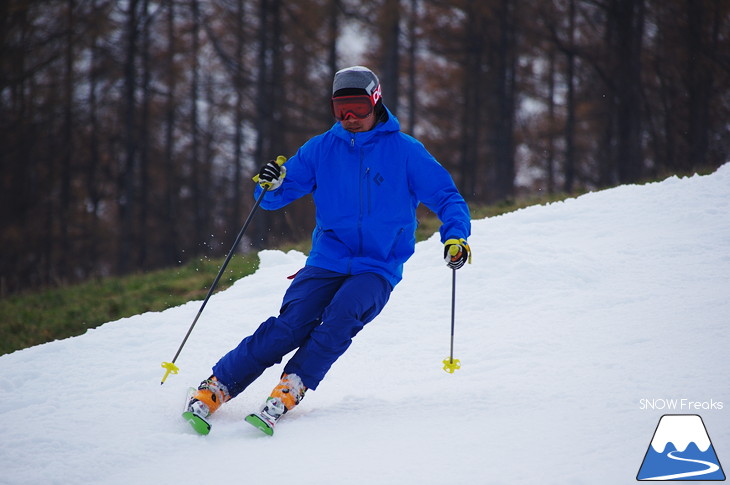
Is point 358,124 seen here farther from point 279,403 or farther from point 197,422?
point 197,422

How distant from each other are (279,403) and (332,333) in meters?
0.42

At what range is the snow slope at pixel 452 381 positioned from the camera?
272 cm

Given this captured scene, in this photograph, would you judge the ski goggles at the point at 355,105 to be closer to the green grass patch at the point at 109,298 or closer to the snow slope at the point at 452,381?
the snow slope at the point at 452,381

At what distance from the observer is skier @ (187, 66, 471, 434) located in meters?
3.42

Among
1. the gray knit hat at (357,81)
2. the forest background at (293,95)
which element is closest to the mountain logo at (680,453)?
the gray knit hat at (357,81)

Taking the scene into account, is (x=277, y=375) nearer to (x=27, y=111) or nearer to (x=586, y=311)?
(x=586, y=311)

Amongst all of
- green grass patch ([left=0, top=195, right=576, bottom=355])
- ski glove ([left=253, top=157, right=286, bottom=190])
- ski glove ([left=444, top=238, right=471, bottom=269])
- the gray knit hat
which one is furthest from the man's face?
green grass patch ([left=0, top=195, right=576, bottom=355])

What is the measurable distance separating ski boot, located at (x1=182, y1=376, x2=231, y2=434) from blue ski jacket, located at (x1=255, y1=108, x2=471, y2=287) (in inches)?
32.7

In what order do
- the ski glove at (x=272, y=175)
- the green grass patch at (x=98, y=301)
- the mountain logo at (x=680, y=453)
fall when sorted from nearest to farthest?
the mountain logo at (x=680, y=453) → the ski glove at (x=272, y=175) → the green grass patch at (x=98, y=301)

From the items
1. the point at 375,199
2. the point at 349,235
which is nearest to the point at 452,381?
the point at 349,235

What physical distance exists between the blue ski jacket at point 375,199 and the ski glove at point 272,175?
0.23 m

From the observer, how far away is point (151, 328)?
206 inches

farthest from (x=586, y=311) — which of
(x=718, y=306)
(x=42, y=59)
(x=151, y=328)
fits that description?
(x=42, y=59)

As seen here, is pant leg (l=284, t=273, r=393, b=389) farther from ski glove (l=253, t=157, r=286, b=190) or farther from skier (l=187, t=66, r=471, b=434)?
ski glove (l=253, t=157, r=286, b=190)
